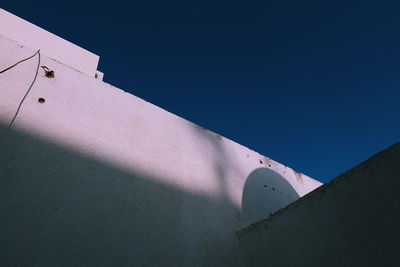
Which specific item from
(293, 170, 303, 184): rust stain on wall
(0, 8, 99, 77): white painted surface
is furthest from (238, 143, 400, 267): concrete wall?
(0, 8, 99, 77): white painted surface

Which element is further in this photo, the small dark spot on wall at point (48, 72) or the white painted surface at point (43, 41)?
the white painted surface at point (43, 41)

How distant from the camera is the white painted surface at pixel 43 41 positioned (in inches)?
139

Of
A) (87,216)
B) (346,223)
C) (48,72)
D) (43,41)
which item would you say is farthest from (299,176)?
(43,41)

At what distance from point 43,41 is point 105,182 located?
3.28 meters

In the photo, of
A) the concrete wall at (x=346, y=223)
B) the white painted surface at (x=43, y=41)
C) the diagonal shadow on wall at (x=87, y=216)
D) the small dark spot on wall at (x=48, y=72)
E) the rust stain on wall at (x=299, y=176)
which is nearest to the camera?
the concrete wall at (x=346, y=223)

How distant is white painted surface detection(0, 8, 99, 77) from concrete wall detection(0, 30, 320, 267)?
2393mm

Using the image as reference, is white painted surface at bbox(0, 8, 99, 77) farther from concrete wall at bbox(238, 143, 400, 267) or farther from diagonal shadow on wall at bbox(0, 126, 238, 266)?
concrete wall at bbox(238, 143, 400, 267)

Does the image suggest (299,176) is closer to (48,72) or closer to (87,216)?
(87,216)

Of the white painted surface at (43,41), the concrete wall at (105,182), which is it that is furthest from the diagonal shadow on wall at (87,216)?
the white painted surface at (43,41)

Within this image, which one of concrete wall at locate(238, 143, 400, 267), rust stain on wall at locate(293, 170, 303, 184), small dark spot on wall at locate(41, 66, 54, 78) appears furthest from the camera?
rust stain on wall at locate(293, 170, 303, 184)

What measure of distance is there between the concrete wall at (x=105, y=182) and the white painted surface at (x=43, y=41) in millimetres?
2393

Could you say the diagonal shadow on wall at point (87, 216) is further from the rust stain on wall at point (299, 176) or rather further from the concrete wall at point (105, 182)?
the rust stain on wall at point (299, 176)

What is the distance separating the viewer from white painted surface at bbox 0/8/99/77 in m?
3.52

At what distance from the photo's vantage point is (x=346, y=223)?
44.7 inches
